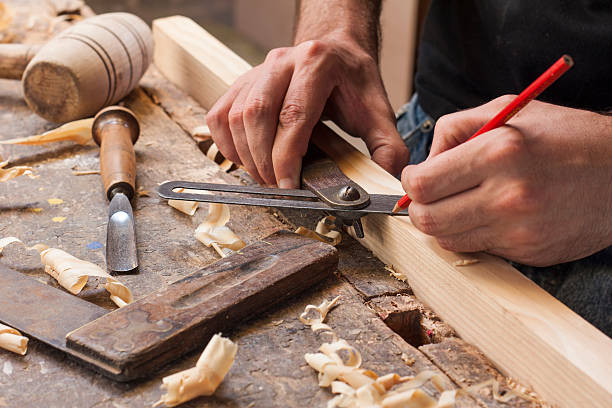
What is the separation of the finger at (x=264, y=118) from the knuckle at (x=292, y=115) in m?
0.02

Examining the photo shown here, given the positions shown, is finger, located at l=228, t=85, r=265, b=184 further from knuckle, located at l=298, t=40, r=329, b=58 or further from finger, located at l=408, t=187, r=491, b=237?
finger, located at l=408, t=187, r=491, b=237

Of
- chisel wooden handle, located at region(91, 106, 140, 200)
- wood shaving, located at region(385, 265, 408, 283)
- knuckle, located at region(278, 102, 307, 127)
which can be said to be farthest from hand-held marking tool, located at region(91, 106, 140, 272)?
wood shaving, located at region(385, 265, 408, 283)

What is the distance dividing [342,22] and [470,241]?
31.7 inches

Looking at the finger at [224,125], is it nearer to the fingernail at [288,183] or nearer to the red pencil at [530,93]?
the fingernail at [288,183]

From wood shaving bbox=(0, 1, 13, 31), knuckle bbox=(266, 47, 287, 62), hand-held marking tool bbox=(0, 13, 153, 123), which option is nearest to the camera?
knuckle bbox=(266, 47, 287, 62)

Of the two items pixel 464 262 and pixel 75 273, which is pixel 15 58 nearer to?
pixel 75 273

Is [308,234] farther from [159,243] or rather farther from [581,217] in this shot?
Result: [581,217]

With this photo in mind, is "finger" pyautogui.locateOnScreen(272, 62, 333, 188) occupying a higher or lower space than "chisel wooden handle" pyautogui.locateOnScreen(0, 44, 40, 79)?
higher

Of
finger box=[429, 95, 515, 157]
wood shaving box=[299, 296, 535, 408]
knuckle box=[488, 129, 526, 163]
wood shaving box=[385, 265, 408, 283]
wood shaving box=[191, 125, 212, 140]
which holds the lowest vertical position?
wood shaving box=[191, 125, 212, 140]

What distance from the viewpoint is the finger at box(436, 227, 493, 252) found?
100 centimetres

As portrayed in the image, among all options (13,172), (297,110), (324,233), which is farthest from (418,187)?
(13,172)

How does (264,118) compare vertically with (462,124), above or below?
below

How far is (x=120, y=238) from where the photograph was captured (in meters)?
1.16

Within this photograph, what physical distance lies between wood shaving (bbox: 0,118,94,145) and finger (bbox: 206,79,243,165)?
0.33 meters
